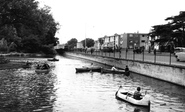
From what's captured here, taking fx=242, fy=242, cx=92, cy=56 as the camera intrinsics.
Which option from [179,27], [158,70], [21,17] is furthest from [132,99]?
[179,27]

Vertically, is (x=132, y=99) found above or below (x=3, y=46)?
below

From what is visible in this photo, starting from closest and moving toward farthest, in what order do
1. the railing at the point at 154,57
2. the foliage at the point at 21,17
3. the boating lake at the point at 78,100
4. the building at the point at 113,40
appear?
the boating lake at the point at 78,100, the railing at the point at 154,57, the foliage at the point at 21,17, the building at the point at 113,40

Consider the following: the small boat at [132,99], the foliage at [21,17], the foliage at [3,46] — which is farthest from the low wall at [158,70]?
the foliage at [3,46]

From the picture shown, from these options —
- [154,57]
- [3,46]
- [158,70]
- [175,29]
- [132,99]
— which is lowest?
[132,99]

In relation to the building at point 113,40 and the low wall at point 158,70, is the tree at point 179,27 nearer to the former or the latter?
the low wall at point 158,70

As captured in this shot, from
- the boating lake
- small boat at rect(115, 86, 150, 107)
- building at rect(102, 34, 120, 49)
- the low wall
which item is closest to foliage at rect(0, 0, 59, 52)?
the low wall

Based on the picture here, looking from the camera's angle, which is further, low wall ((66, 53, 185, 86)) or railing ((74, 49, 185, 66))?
railing ((74, 49, 185, 66))

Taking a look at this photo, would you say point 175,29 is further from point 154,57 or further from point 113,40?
point 113,40

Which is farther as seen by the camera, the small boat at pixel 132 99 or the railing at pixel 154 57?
the railing at pixel 154 57

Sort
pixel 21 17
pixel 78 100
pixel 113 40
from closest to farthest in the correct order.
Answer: pixel 78 100
pixel 21 17
pixel 113 40

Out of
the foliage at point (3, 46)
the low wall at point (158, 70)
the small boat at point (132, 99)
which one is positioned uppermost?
the foliage at point (3, 46)

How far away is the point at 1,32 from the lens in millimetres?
48031

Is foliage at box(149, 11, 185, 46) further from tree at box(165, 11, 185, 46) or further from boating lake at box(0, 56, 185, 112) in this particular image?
boating lake at box(0, 56, 185, 112)

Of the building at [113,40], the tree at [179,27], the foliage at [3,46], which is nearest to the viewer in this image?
the tree at [179,27]
